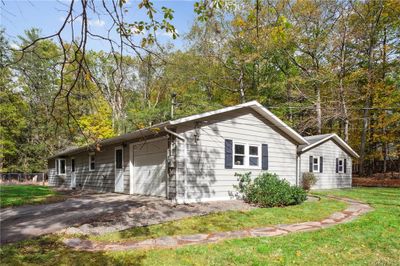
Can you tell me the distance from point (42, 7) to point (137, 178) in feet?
33.3

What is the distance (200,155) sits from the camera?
10.7 meters

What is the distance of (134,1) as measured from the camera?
306 cm

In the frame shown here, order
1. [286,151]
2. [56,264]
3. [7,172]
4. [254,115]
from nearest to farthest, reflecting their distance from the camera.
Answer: [56,264] → [254,115] → [286,151] → [7,172]

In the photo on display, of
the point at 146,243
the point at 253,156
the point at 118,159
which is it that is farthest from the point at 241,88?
the point at 146,243

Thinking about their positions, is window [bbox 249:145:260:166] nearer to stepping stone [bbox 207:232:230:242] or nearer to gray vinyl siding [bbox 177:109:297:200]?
gray vinyl siding [bbox 177:109:297:200]

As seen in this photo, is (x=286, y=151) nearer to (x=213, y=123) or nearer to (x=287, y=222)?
(x=213, y=123)

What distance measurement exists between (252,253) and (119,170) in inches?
387

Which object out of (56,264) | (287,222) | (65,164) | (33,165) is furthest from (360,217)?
(33,165)

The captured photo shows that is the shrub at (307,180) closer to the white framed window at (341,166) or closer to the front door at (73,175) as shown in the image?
the white framed window at (341,166)

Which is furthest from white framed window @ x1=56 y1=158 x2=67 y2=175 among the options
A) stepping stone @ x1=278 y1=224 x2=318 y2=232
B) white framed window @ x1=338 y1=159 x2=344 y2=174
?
white framed window @ x1=338 y1=159 x2=344 y2=174

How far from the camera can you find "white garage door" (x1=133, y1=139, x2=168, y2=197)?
35.9 feet

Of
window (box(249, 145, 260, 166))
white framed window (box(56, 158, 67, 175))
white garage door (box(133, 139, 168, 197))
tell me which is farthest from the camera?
white framed window (box(56, 158, 67, 175))

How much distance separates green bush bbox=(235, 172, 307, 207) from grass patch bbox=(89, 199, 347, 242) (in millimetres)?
510

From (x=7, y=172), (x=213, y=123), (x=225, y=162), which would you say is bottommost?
(x=7, y=172)
